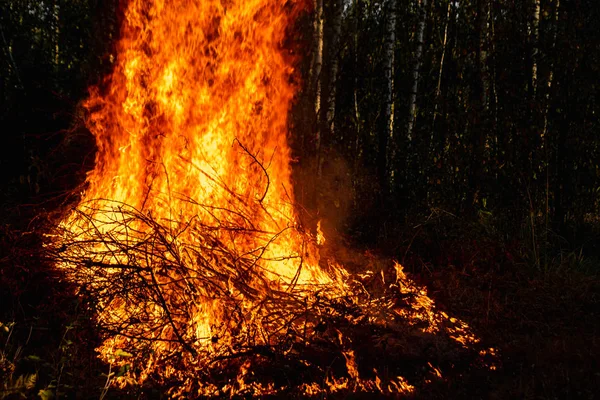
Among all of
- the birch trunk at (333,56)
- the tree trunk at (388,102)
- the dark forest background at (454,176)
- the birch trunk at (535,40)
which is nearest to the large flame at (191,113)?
the dark forest background at (454,176)

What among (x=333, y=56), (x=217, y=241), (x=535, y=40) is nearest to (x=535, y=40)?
(x=535, y=40)

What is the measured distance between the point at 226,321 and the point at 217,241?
884mm

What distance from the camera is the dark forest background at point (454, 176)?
4781mm

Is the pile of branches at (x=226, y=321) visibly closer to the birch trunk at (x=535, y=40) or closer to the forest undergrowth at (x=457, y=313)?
the forest undergrowth at (x=457, y=313)

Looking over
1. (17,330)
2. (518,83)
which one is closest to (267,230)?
(17,330)

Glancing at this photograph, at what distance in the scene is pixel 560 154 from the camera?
7551mm

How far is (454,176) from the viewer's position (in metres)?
8.45

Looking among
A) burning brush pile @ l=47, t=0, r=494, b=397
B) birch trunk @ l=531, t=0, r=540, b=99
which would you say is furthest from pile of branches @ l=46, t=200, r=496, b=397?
birch trunk @ l=531, t=0, r=540, b=99

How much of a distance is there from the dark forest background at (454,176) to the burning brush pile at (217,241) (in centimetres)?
44

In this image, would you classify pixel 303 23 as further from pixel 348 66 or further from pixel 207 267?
pixel 207 267

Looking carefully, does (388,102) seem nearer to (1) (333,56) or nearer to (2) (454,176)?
(1) (333,56)

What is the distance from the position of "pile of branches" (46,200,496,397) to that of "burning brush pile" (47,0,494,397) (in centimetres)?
2

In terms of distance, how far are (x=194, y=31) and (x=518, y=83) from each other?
5299mm

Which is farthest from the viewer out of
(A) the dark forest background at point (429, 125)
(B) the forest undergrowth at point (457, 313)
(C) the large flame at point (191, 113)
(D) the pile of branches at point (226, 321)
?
(A) the dark forest background at point (429, 125)
